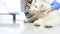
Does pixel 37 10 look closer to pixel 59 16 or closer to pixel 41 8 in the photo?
pixel 41 8

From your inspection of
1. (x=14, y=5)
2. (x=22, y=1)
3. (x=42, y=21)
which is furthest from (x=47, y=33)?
(x=14, y=5)

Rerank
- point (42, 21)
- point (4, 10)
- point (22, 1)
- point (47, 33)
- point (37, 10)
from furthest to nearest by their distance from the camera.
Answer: point (4, 10)
point (22, 1)
point (37, 10)
point (42, 21)
point (47, 33)

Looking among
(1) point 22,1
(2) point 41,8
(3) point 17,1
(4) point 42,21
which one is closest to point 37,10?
(2) point 41,8

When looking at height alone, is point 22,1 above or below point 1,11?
above

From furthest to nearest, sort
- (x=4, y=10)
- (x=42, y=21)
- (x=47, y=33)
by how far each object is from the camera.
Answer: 1. (x=4, y=10)
2. (x=42, y=21)
3. (x=47, y=33)

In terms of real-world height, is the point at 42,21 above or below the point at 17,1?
below

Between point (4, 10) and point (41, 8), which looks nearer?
point (41, 8)

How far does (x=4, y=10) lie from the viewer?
282 centimetres

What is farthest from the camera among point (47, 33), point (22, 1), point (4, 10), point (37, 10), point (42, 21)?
point (4, 10)

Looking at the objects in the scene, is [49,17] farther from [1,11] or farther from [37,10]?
[1,11]

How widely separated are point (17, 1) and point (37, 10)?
158 centimetres

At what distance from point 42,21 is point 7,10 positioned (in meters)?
1.77

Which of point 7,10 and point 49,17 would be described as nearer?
point 49,17

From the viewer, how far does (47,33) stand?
820mm
